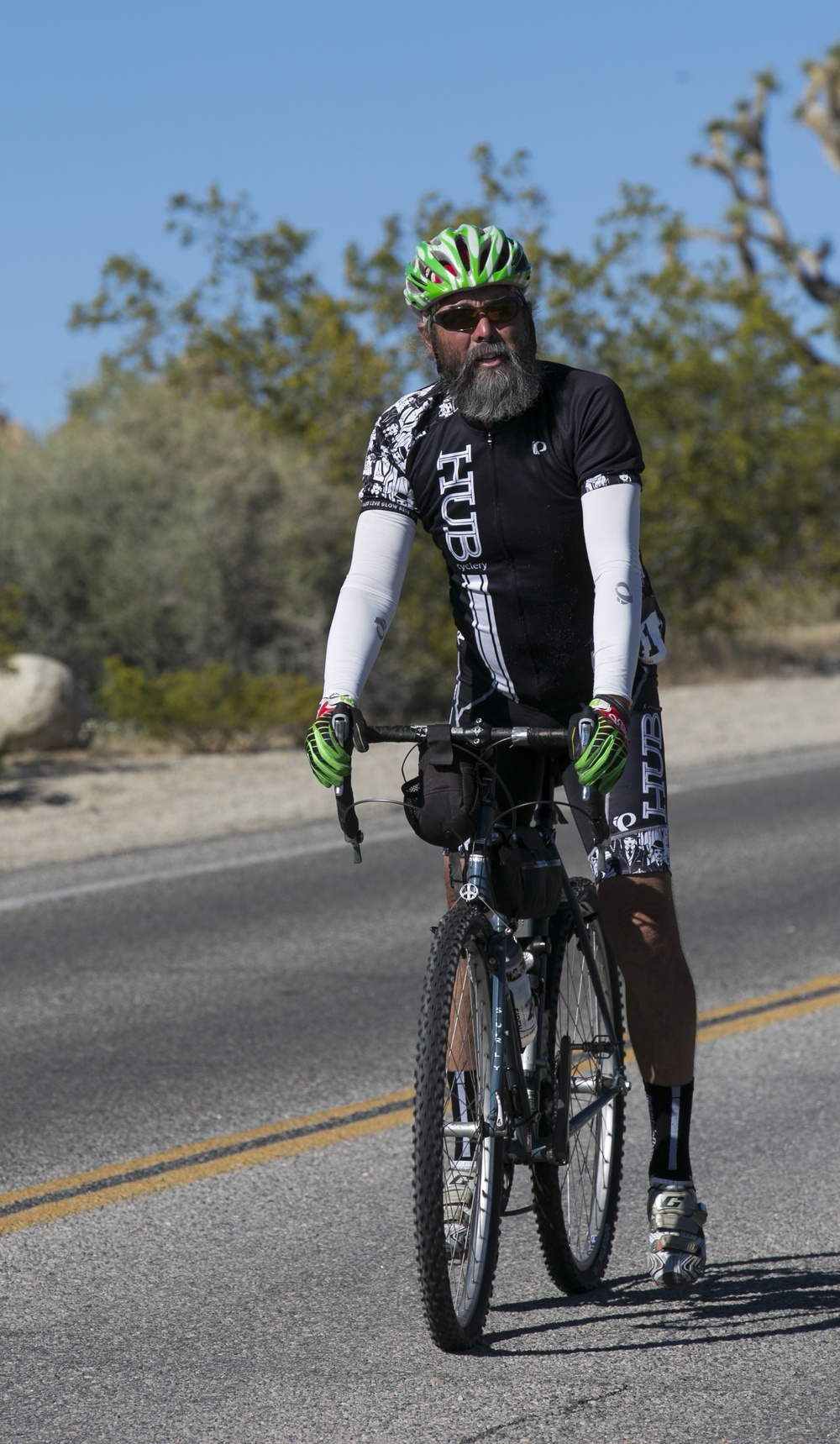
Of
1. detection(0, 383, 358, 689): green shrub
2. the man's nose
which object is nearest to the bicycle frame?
the man's nose

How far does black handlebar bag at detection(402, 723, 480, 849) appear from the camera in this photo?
3.31 meters

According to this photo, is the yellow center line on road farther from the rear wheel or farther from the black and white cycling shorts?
the black and white cycling shorts

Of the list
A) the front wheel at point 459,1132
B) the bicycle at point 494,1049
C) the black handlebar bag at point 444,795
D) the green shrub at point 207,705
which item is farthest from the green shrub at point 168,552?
the front wheel at point 459,1132

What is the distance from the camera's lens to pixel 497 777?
3.36 meters

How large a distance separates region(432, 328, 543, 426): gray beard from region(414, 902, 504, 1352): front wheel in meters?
1.04

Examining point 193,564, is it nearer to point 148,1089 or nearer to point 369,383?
point 369,383

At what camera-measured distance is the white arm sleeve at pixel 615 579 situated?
3322mm

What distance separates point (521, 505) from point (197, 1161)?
225cm

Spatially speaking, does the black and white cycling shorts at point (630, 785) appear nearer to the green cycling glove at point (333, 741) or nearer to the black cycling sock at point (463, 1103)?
the green cycling glove at point (333, 741)

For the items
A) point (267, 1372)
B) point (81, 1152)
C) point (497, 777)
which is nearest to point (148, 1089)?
point (81, 1152)

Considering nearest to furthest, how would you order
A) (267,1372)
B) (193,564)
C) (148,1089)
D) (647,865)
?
(267,1372), (647,865), (148,1089), (193,564)

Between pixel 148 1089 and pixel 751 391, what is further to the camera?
pixel 751 391

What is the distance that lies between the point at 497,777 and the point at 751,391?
19.8 meters

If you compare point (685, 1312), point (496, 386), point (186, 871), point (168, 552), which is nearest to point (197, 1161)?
point (685, 1312)
